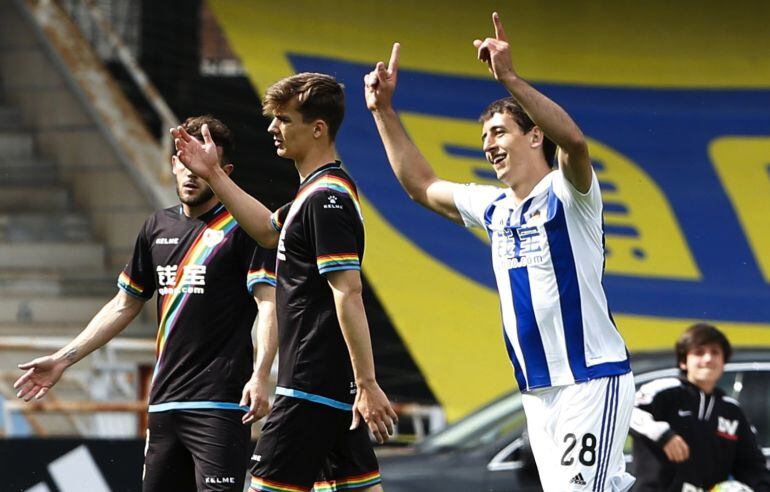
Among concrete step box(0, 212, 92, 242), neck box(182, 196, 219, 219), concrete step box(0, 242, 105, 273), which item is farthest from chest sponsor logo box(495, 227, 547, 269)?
concrete step box(0, 212, 92, 242)

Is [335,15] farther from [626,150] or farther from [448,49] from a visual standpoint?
[626,150]

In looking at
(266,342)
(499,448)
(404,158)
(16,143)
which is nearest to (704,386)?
(499,448)

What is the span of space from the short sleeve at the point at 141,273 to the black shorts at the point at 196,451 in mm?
598

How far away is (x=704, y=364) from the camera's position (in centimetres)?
780

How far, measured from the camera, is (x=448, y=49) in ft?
49.1

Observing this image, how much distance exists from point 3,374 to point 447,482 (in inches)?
223

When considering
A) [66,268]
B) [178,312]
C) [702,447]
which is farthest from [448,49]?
[178,312]

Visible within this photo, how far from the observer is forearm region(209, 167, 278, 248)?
19.6 ft

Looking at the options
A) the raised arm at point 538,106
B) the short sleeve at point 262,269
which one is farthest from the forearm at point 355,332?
the raised arm at point 538,106

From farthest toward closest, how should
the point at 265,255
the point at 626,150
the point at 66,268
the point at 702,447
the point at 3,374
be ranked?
the point at 66,268 → the point at 626,150 → the point at 3,374 → the point at 702,447 → the point at 265,255

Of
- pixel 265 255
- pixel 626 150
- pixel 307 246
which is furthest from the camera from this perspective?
pixel 626 150

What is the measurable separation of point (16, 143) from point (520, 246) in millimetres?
11883

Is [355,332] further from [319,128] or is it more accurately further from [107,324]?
[107,324]

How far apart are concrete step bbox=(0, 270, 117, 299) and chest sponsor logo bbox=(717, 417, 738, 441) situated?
8.89 metres
